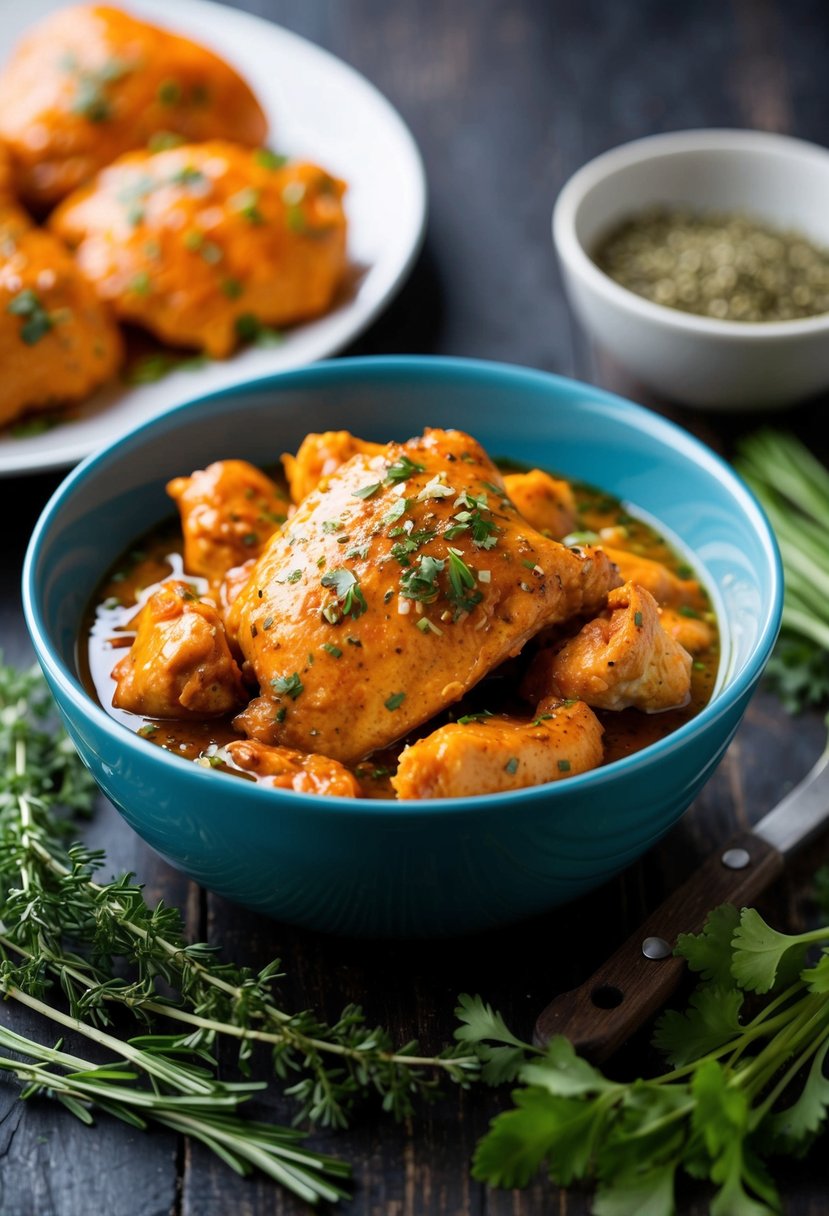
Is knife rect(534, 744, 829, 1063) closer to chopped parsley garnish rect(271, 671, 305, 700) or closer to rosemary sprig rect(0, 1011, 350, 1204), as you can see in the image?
rosemary sprig rect(0, 1011, 350, 1204)

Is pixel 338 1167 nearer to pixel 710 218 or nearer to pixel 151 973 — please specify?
pixel 151 973

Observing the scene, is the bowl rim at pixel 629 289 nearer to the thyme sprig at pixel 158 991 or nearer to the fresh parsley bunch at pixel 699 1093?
the fresh parsley bunch at pixel 699 1093

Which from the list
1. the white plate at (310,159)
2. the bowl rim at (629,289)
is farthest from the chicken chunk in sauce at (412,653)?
the bowl rim at (629,289)

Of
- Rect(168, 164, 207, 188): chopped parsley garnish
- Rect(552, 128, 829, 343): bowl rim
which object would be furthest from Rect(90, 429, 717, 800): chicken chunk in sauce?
Rect(168, 164, 207, 188): chopped parsley garnish

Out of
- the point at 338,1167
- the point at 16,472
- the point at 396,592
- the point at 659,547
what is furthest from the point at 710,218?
the point at 338,1167

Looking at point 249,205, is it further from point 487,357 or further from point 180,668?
point 180,668

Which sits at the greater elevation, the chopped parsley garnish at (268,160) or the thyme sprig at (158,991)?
the chopped parsley garnish at (268,160)
